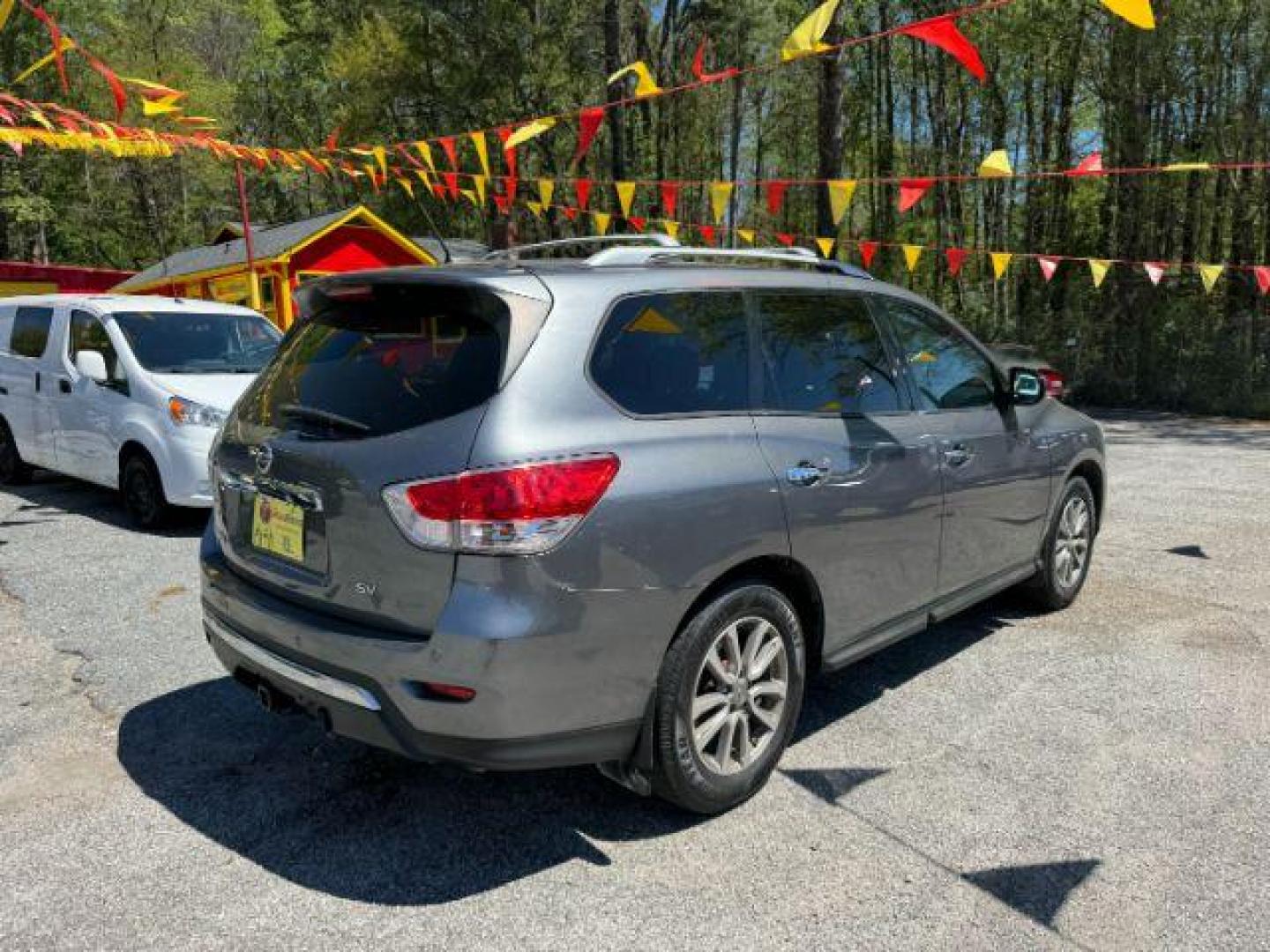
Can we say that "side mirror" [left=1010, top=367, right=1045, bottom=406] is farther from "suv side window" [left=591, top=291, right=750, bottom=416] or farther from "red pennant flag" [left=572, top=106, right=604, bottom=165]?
"red pennant flag" [left=572, top=106, right=604, bottom=165]

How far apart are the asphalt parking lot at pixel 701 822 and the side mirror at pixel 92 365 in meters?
2.91

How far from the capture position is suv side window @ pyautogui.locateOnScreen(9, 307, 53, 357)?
26.0 ft

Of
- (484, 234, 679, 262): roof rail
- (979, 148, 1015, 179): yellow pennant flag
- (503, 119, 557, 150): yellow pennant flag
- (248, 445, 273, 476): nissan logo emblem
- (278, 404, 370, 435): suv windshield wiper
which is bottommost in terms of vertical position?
(248, 445, 273, 476): nissan logo emblem

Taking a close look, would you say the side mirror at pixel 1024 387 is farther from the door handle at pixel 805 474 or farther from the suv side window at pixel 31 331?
the suv side window at pixel 31 331

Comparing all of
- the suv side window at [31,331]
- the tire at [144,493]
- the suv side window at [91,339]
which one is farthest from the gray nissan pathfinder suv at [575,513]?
the suv side window at [31,331]

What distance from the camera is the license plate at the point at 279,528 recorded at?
2781 millimetres

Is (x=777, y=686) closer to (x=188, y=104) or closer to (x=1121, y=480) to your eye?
(x=1121, y=480)

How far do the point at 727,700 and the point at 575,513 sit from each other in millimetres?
877

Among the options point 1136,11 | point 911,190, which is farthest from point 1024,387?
point 911,190

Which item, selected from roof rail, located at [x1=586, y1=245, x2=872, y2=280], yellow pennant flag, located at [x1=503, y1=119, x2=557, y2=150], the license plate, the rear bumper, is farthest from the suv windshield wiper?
yellow pennant flag, located at [x1=503, y1=119, x2=557, y2=150]

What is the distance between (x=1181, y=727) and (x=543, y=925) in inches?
105

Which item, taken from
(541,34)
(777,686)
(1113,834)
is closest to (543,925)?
(777,686)

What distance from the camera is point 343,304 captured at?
310 centimetres

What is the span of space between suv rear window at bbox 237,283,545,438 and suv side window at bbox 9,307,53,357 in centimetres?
605
